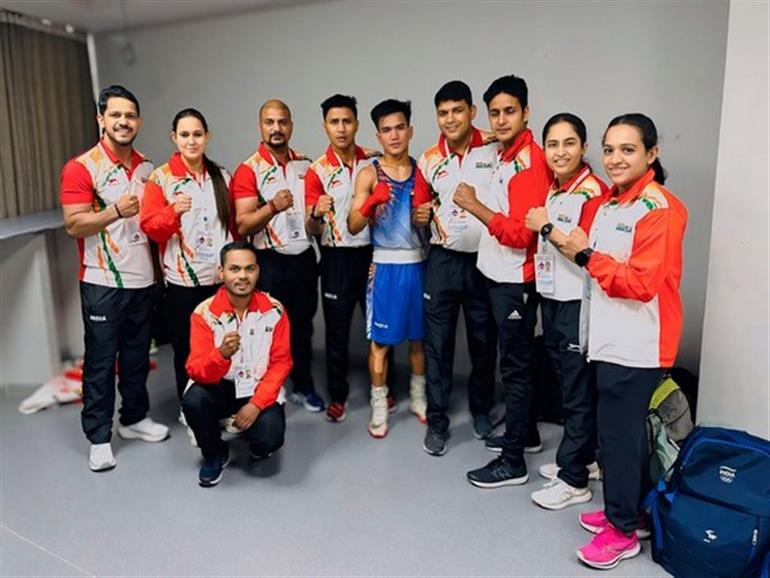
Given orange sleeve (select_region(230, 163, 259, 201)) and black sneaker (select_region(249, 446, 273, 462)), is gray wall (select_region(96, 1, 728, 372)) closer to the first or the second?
orange sleeve (select_region(230, 163, 259, 201))

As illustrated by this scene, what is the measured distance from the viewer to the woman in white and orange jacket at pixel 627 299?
6.56ft

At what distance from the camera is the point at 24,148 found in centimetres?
390

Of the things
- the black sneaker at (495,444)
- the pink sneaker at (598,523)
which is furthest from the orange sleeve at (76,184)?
the pink sneaker at (598,523)

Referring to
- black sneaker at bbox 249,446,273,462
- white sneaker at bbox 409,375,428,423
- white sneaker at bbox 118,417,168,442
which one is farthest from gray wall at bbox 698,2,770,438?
white sneaker at bbox 118,417,168,442

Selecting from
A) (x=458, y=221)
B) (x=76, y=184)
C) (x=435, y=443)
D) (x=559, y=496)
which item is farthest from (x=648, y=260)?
(x=76, y=184)

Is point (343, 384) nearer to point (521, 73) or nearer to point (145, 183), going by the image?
point (145, 183)

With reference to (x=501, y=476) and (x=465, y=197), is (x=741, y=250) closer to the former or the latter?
(x=465, y=197)

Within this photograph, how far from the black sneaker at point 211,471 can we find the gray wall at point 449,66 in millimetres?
1841

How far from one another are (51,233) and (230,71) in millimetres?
1444

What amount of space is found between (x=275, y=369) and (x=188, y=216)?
2.46ft

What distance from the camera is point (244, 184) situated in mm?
2988

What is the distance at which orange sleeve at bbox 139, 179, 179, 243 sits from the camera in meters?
2.77

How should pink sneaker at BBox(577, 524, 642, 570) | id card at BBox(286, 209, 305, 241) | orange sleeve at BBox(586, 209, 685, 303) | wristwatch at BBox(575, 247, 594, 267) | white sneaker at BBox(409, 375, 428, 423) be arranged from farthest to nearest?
1. white sneaker at BBox(409, 375, 428, 423)
2. id card at BBox(286, 209, 305, 241)
3. pink sneaker at BBox(577, 524, 642, 570)
4. wristwatch at BBox(575, 247, 594, 267)
5. orange sleeve at BBox(586, 209, 685, 303)

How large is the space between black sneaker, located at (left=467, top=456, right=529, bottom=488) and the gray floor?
3cm
